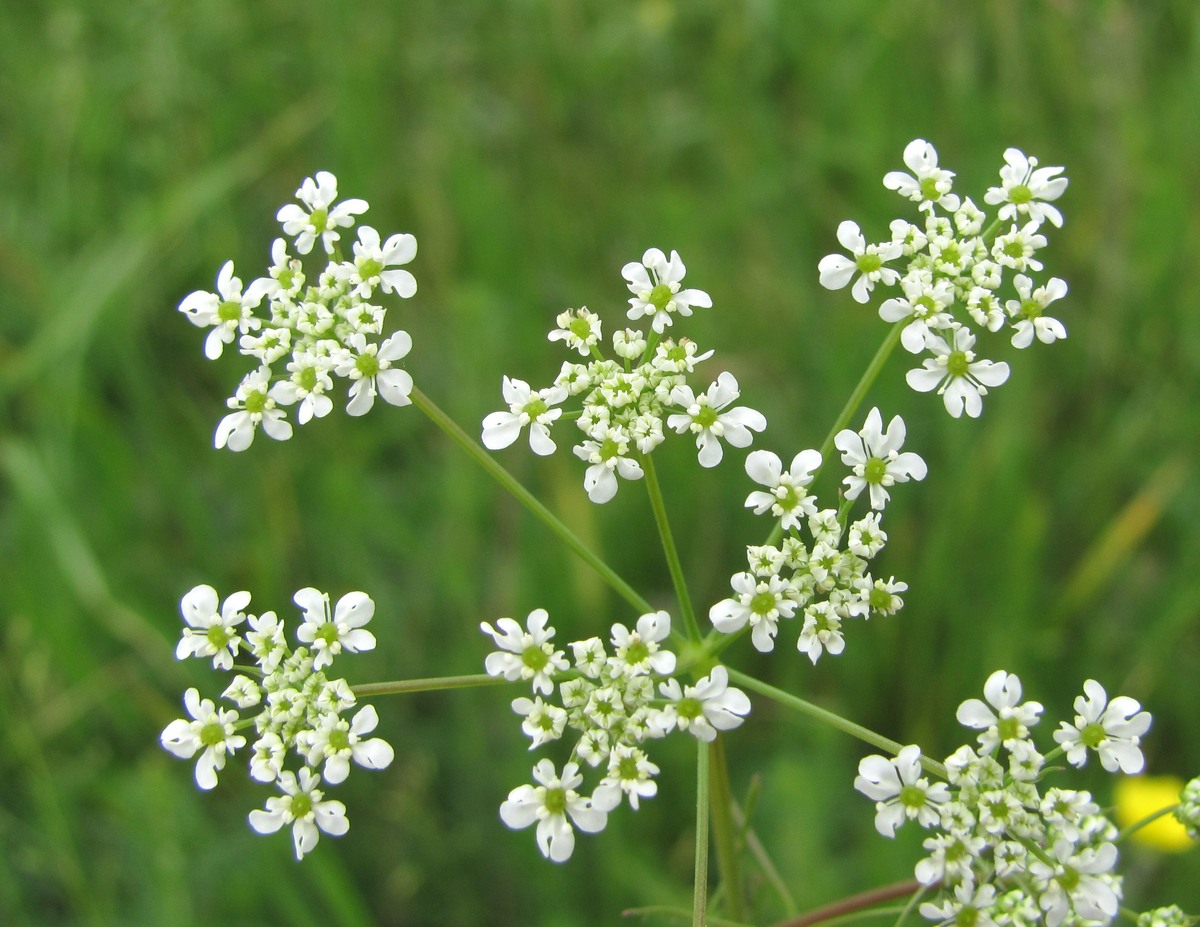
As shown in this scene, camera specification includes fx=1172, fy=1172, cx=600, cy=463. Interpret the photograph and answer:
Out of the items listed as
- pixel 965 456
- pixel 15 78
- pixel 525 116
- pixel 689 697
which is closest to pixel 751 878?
pixel 689 697

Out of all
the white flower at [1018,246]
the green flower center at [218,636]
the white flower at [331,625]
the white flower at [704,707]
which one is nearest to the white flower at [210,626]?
the green flower center at [218,636]

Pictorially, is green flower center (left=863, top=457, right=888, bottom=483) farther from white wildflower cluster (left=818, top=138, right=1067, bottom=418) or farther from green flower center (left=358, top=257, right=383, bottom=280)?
green flower center (left=358, top=257, right=383, bottom=280)

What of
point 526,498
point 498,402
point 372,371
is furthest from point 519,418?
point 498,402

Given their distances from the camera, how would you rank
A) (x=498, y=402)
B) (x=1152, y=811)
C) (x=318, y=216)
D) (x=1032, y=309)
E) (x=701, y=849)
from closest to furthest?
(x=701, y=849) < (x=1032, y=309) < (x=318, y=216) < (x=1152, y=811) < (x=498, y=402)

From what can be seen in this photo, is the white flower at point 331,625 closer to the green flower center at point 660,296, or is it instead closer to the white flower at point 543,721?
the white flower at point 543,721

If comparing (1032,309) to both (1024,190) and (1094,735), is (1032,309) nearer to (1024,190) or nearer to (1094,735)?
(1024,190)
